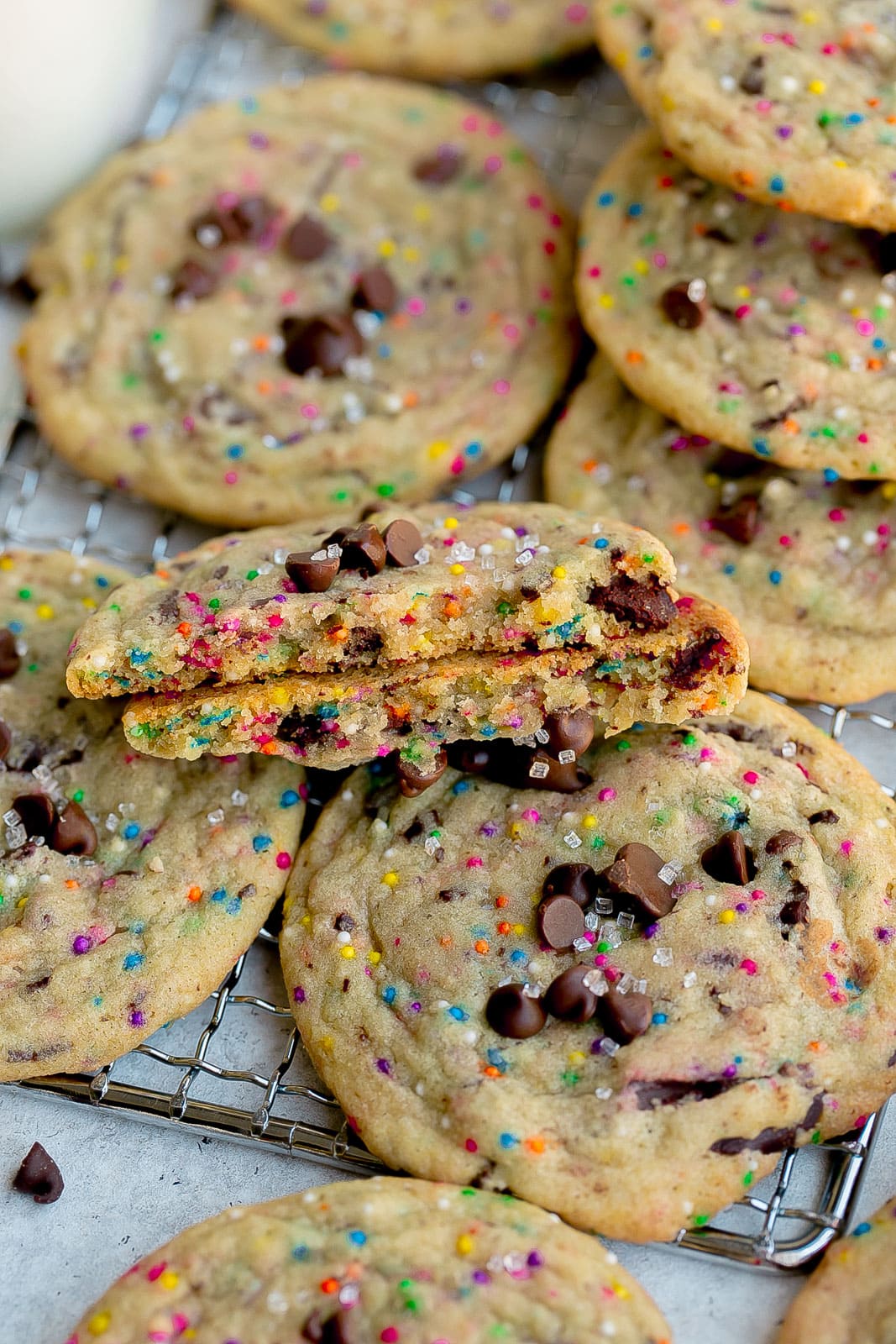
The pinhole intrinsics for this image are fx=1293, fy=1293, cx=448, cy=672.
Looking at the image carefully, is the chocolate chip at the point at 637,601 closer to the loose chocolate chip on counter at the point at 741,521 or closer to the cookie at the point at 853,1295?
the loose chocolate chip on counter at the point at 741,521

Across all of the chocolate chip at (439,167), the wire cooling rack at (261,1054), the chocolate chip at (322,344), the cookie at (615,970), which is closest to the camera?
the cookie at (615,970)

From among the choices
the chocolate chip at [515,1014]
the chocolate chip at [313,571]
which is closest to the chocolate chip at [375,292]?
the chocolate chip at [313,571]

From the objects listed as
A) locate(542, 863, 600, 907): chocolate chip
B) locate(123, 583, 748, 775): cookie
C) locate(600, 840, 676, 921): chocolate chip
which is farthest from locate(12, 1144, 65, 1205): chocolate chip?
locate(600, 840, 676, 921): chocolate chip

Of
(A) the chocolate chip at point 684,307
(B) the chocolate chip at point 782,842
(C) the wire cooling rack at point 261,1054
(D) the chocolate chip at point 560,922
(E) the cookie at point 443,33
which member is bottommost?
(C) the wire cooling rack at point 261,1054

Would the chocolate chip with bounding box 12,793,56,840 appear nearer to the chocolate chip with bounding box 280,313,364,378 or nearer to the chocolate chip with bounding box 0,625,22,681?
the chocolate chip with bounding box 0,625,22,681

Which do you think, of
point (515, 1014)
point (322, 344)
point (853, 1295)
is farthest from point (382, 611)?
point (853, 1295)

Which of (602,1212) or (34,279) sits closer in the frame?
(602,1212)

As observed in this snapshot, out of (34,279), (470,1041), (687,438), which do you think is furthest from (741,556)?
(34,279)

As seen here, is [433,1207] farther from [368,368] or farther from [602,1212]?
[368,368]
